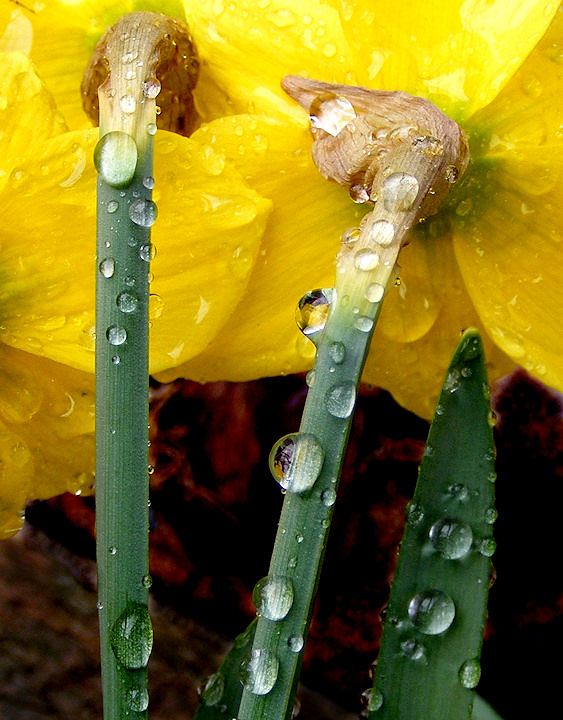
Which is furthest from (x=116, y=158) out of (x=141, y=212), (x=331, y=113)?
(x=331, y=113)

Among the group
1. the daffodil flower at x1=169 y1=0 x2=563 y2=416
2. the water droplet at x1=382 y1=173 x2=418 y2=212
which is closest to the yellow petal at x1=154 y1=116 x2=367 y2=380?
the daffodil flower at x1=169 y1=0 x2=563 y2=416

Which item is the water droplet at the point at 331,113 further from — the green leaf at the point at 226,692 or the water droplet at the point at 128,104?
the green leaf at the point at 226,692

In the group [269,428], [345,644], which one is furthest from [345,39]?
[345,644]

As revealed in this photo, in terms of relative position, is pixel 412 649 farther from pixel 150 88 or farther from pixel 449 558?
pixel 150 88

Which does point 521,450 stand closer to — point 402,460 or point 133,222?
point 402,460

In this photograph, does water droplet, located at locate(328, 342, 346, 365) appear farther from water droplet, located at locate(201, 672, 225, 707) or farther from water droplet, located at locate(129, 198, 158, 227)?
water droplet, located at locate(201, 672, 225, 707)
